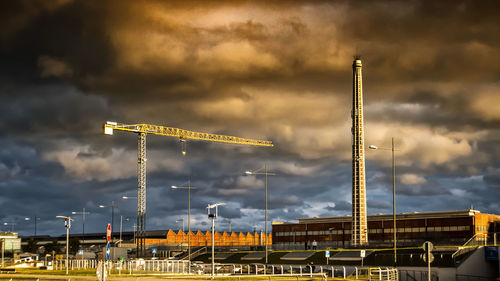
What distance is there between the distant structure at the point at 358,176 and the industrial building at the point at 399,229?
425 cm

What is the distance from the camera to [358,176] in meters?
120

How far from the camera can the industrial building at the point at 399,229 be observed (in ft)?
387

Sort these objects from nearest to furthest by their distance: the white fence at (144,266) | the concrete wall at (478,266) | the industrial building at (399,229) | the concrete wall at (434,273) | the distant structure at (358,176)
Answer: the concrete wall at (434,273) < the concrete wall at (478,266) < the white fence at (144,266) < the industrial building at (399,229) < the distant structure at (358,176)

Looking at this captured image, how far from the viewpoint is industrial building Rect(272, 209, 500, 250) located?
387 ft

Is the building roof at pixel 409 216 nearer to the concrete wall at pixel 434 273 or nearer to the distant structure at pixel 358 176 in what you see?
the distant structure at pixel 358 176

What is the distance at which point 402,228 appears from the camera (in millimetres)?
128625

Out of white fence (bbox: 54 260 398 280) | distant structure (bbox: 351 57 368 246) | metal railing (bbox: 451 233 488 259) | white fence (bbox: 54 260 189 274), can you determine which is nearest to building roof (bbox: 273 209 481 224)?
distant structure (bbox: 351 57 368 246)

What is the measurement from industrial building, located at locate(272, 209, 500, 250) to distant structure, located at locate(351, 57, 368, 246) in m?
4.25

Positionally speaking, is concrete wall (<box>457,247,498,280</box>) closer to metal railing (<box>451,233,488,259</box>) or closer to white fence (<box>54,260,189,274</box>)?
metal railing (<box>451,233,488,259</box>)

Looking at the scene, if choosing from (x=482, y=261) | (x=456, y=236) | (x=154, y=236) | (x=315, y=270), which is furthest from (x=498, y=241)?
(x=154, y=236)

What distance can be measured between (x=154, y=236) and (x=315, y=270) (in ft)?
412

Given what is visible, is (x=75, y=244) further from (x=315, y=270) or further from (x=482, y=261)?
(x=482, y=261)

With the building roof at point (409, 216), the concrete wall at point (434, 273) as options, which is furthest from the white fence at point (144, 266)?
the building roof at point (409, 216)

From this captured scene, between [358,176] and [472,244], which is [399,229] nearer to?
[358,176]
